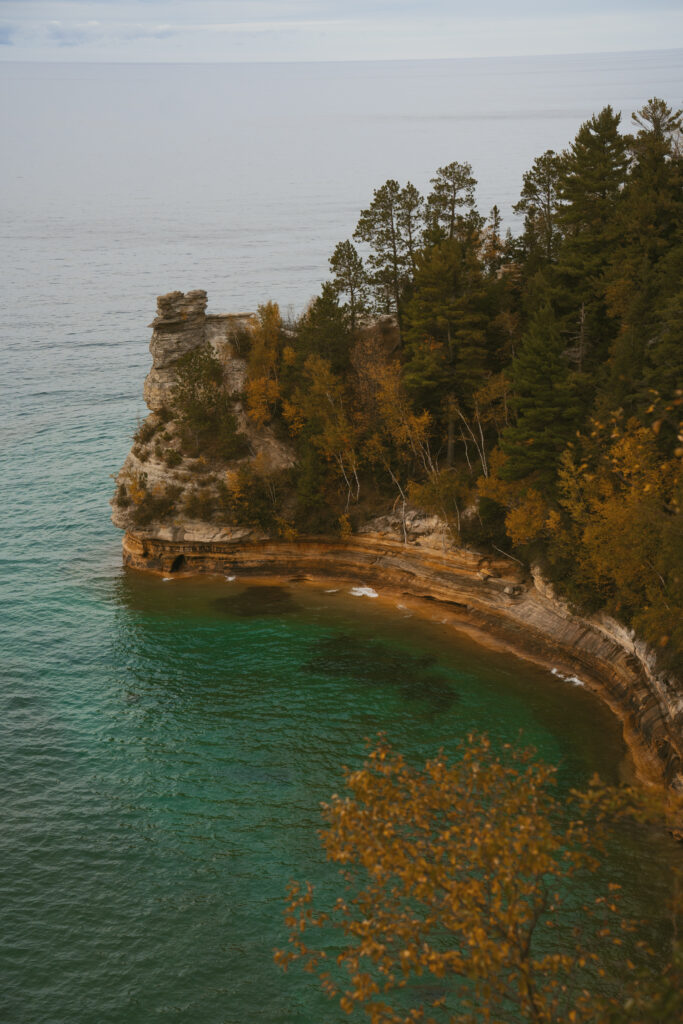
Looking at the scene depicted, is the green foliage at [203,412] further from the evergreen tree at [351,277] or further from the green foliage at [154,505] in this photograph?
the evergreen tree at [351,277]

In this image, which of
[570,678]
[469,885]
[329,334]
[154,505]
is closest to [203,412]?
[154,505]

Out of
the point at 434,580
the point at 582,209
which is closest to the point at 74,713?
the point at 434,580

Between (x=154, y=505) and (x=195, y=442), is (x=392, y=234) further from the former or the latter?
(x=154, y=505)

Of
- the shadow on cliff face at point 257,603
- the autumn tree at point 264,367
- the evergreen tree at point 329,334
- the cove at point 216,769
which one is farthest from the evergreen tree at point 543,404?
the autumn tree at point 264,367

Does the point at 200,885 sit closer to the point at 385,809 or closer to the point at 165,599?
the point at 385,809

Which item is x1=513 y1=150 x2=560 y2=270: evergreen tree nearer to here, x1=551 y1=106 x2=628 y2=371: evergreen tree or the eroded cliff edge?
x1=551 y1=106 x2=628 y2=371: evergreen tree
